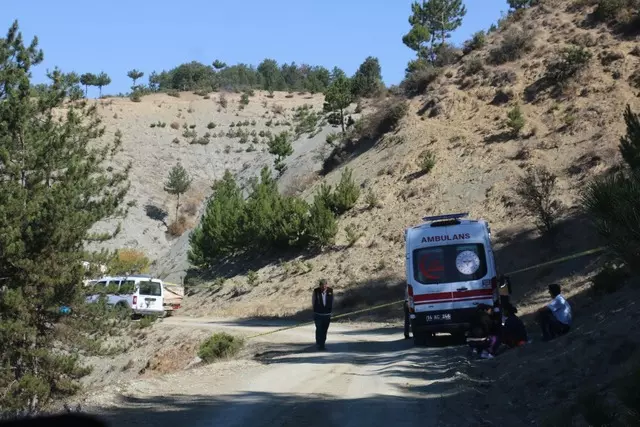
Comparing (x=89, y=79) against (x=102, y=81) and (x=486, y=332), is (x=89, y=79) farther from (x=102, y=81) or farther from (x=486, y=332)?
(x=486, y=332)

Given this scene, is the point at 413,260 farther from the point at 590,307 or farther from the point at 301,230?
the point at 301,230

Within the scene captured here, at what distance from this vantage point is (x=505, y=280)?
727 inches

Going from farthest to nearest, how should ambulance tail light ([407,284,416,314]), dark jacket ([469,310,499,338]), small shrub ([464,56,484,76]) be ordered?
small shrub ([464,56,484,76])
ambulance tail light ([407,284,416,314])
dark jacket ([469,310,499,338])

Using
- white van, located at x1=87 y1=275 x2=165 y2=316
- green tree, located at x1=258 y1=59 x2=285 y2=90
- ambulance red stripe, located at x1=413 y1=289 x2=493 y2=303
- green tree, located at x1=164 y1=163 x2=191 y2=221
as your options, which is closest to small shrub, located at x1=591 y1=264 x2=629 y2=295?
ambulance red stripe, located at x1=413 y1=289 x2=493 y2=303

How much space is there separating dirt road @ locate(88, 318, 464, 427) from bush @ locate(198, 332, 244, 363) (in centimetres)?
88

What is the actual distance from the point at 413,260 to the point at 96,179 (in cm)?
1171

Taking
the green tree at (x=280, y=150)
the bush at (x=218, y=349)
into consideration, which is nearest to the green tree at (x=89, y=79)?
the green tree at (x=280, y=150)

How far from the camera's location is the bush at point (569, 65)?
139 ft

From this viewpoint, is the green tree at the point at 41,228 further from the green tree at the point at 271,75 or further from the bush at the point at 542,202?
the green tree at the point at 271,75

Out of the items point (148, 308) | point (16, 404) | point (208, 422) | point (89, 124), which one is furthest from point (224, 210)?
point (208, 422)

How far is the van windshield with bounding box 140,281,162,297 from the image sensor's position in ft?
113

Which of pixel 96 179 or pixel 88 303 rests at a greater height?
pixel 96 179

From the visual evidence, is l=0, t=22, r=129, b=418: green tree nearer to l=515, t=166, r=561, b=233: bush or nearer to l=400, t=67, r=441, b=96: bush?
l=515, t=166, r=561, b=233: bush

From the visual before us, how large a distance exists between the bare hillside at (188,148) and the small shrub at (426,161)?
1433 cm
